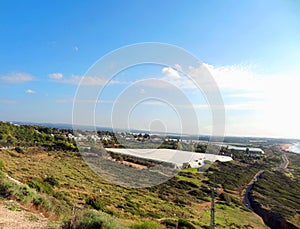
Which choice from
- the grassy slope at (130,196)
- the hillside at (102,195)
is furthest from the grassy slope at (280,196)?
the grassy slope at (130,196)

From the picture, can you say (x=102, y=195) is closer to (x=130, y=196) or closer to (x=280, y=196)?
(x=130, y=196)

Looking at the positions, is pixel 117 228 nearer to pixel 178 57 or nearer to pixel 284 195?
pixel 178 57

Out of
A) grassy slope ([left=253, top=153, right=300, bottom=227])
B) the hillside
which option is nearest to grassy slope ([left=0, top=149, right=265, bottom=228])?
the hillside

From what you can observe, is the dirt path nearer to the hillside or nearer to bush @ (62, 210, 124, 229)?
the hillside

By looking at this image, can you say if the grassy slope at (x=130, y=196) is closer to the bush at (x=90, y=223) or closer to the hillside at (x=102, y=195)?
the hillside at (x=102, y=195)

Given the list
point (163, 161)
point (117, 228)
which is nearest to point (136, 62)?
point (117, 228)

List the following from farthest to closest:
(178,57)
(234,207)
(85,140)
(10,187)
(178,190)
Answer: (178,190)
(234,207)
(85,140)
(10,187)
(178,57)
